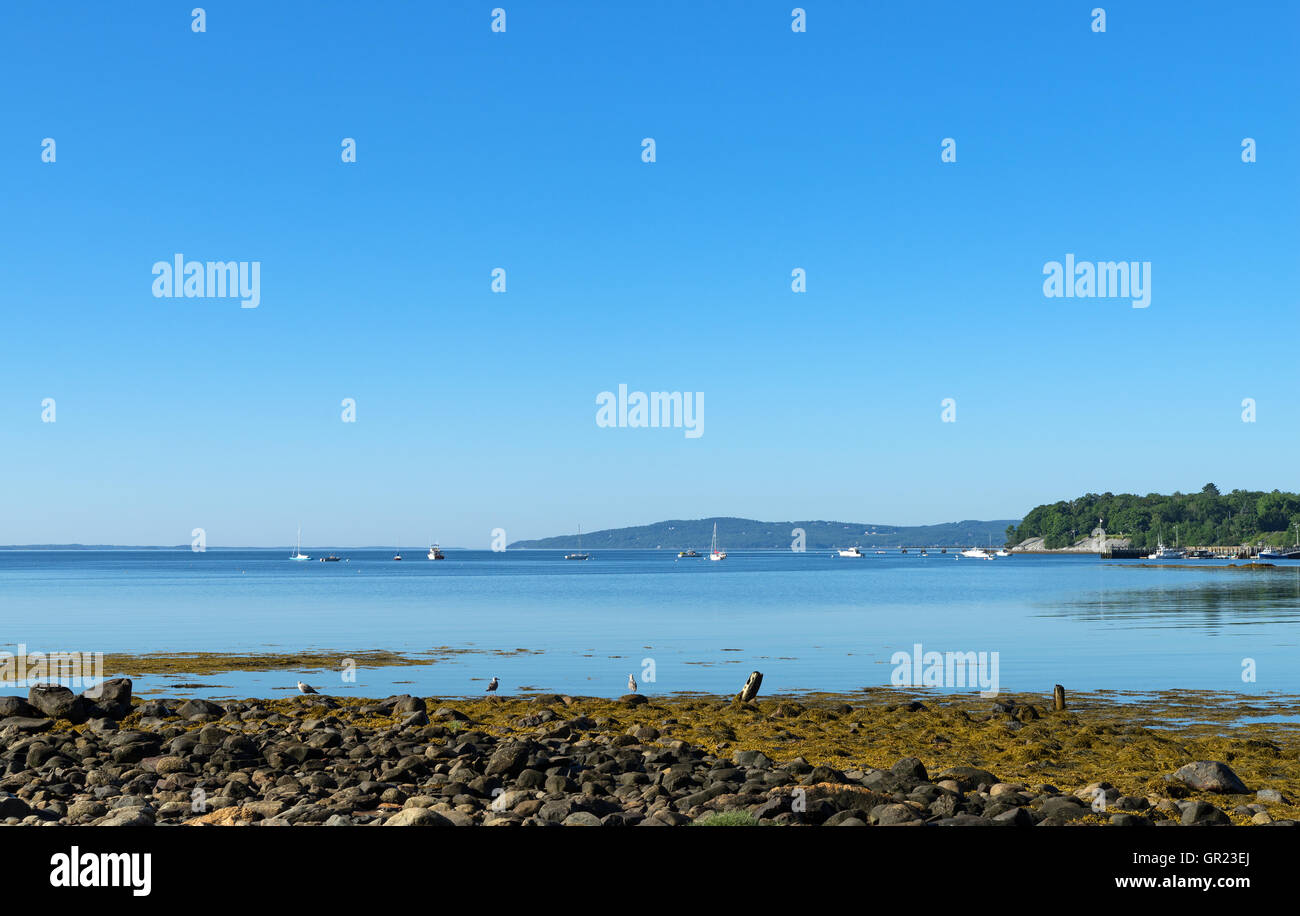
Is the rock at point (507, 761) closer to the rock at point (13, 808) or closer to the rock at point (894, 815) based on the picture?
the rock at point (894, 815)

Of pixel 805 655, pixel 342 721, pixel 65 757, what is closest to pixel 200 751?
pixel 65 757

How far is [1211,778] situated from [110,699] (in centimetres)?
2482

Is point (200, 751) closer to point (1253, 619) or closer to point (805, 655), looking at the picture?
point (805, 655)

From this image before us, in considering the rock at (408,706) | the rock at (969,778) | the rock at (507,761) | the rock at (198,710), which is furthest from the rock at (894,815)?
the rock at (198,710)

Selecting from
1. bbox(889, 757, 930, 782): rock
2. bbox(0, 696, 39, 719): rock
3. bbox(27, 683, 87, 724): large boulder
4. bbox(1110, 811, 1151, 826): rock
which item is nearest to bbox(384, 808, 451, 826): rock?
bbox(889, 757, 930, 782): rock

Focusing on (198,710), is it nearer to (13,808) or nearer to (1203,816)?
(13,808)

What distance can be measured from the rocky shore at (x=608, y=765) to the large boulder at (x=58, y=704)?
1.4 inches

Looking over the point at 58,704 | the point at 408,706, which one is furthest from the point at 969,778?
the point at 58,704

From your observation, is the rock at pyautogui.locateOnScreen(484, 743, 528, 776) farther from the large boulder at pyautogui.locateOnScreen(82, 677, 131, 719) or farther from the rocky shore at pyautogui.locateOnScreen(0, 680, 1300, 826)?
the large boulder at pyautogui.locateOnScreen(82, 677, 131, 719)

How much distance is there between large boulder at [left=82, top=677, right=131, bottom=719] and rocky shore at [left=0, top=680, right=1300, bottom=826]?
0.06m

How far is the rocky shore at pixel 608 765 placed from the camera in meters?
16.4

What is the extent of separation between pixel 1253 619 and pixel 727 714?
48608 mm

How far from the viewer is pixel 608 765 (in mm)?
20859

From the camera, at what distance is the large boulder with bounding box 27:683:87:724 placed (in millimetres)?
27062
